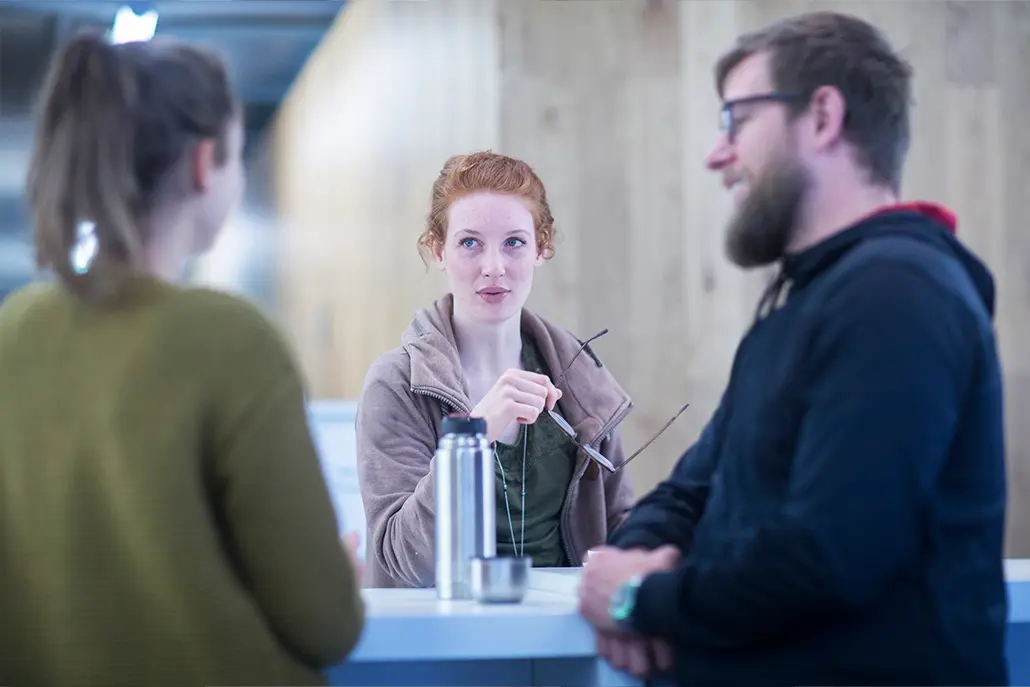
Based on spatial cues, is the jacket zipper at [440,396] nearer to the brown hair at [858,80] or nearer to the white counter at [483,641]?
the white counter at [483,641]

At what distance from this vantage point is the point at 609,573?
139 centimetres

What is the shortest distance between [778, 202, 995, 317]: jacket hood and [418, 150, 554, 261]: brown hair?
0.99 m

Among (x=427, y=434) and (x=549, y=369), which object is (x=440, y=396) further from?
(x=549, y=369)

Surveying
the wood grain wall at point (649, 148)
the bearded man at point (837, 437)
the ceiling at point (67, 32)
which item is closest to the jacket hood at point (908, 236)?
the bearded man at point (837, 437)

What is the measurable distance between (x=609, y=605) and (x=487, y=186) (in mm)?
1087

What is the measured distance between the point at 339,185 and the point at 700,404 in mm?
1615

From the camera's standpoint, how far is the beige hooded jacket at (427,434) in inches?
80.7

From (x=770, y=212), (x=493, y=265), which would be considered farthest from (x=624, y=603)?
(x=493, y=265)

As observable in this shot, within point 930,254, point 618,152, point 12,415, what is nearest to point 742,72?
point 930,254

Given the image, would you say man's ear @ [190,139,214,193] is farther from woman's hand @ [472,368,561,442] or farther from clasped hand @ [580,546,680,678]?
woman's hand @ [472,368,561,442]

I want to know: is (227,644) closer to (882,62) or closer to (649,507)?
(649,507)

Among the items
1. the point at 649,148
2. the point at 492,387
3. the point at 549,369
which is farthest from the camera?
the point at 649,148

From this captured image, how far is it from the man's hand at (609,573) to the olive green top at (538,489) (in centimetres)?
75

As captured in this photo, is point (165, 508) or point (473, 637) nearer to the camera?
point (165, 508)
